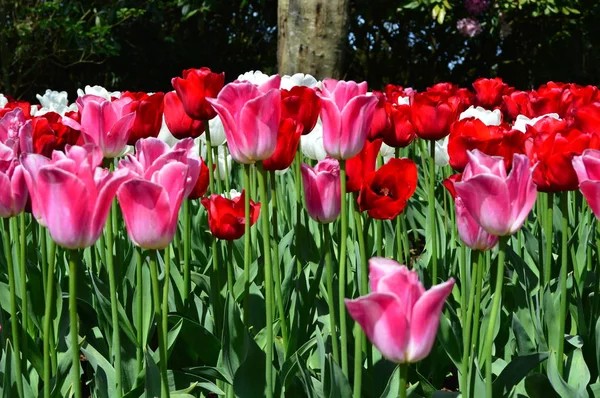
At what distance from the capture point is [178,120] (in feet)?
7.05

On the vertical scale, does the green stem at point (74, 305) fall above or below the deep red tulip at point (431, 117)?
below

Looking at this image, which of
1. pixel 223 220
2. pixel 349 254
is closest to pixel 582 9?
pixel 349 254

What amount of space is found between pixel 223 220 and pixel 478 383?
24.0 inches

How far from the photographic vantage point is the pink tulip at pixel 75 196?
1119 millimetres

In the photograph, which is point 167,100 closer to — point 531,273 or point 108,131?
point 108,131

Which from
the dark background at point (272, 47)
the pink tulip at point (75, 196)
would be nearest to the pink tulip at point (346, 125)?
the pink tulip at point (75, 196)

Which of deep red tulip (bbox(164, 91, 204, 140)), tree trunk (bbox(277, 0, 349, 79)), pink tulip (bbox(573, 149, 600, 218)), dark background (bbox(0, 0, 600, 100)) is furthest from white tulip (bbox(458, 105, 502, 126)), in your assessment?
dark background (bbox(0, 0, 600, 100))

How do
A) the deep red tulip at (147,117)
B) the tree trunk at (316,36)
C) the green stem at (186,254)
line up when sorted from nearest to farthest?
the green stem at (186,254) < the deep red tulip at (147,117) < the tree trunk at (316,36)

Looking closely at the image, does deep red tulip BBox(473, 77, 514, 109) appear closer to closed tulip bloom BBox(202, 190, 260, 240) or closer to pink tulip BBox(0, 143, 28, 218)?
closed tulip bloom BBox(202, 190, 260, 240)

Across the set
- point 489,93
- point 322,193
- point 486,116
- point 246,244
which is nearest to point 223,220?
point 246,244

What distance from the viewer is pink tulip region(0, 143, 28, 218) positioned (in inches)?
55.0

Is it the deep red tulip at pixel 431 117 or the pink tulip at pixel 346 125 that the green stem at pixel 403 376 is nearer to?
the pink tulip at pixel 346 125

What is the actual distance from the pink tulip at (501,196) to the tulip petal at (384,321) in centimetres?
31

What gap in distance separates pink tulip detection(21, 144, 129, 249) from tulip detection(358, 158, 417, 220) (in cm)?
53
